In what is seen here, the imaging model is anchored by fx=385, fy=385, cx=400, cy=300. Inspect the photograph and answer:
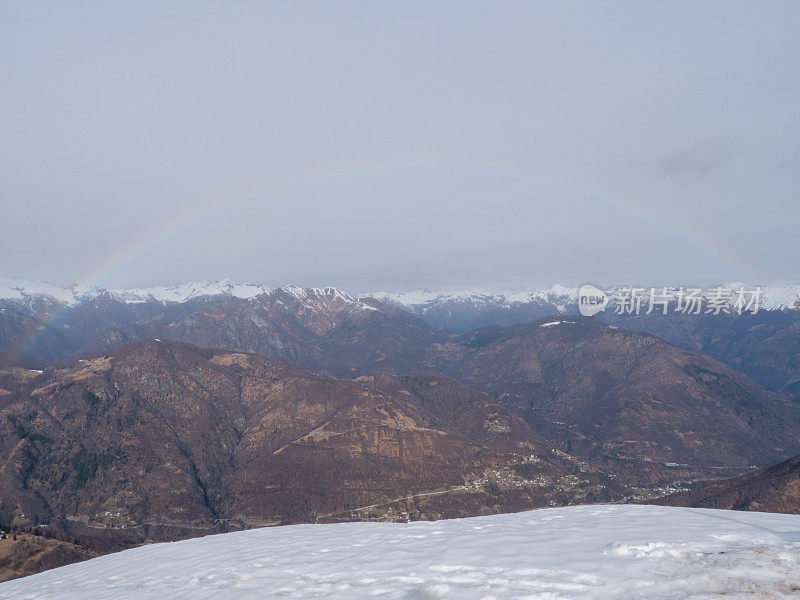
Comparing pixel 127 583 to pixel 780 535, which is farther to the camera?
pixel 127 583

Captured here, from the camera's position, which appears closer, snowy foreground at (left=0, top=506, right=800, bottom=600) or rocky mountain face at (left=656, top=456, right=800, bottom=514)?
snowy foreground at (left=0, top=506, right=800, bottom=600)

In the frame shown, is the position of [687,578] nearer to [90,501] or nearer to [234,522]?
[234,522]

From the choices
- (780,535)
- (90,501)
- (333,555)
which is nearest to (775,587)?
(780,535)

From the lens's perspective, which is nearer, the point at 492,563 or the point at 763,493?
the point at 492,563

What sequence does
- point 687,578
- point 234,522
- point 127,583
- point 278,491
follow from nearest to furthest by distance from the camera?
1. point 687,578
2. point 127,583
3. point 234,522
4. point 278,491

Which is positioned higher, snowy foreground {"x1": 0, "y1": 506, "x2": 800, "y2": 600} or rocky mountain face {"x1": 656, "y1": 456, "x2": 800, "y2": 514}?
snowy foreground {"x1": 0, "y1": 506, "x2": 800, "y2": 600}
